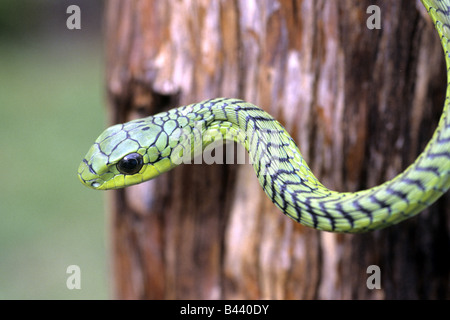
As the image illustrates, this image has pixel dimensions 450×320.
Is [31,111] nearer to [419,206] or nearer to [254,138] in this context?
[254,138]

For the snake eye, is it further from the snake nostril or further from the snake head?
the snake nostril

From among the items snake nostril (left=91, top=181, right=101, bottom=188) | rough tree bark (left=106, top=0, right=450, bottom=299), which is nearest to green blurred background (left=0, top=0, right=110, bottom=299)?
rough tree bark (left=106, top=0, right=450, bottom=299)

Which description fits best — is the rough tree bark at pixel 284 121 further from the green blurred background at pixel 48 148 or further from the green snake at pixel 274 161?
the green blurred background at pixel 48 148

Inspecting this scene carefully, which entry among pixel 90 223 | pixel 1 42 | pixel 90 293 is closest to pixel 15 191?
pixel 90 223

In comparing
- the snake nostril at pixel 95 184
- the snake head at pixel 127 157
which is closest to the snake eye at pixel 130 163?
the snake head at pixel 127 157

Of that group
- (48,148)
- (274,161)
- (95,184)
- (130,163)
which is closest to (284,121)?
(274,161)

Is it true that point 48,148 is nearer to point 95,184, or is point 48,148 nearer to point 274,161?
point 95,184
